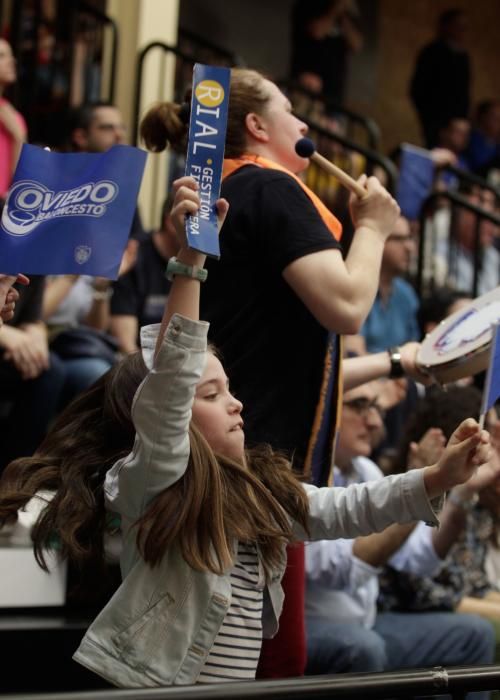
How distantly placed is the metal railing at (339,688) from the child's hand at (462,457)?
13.5 inches

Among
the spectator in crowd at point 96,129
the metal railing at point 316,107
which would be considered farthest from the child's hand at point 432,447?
the metal railing at point 316,107

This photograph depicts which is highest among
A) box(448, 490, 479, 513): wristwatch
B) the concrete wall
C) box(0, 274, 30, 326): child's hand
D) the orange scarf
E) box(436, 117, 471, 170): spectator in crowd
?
the concrete wall

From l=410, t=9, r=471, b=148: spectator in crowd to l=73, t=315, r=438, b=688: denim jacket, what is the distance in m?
7.53

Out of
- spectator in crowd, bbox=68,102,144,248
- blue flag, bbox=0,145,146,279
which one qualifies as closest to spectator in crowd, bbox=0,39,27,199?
spectator in crowd, bbox=68,102,144,248

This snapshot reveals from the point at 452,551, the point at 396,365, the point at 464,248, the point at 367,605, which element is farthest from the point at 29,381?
the point at 464,248

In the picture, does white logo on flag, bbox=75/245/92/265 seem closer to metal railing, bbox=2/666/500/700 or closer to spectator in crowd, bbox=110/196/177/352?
metal railing, bbox=2/666/500/700

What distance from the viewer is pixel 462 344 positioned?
2.86m

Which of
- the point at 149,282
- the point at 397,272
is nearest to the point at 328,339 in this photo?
the point at 149,282

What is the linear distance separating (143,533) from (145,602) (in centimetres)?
13

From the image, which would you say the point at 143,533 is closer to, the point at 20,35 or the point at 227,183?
the point at 227,183

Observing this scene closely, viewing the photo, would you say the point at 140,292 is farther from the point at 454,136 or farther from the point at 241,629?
the point at 454,136

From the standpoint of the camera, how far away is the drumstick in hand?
281 cm

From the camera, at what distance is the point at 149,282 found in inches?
215

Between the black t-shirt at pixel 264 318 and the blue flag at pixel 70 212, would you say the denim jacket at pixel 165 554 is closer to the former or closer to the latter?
the blue flag at pixel 70 212
